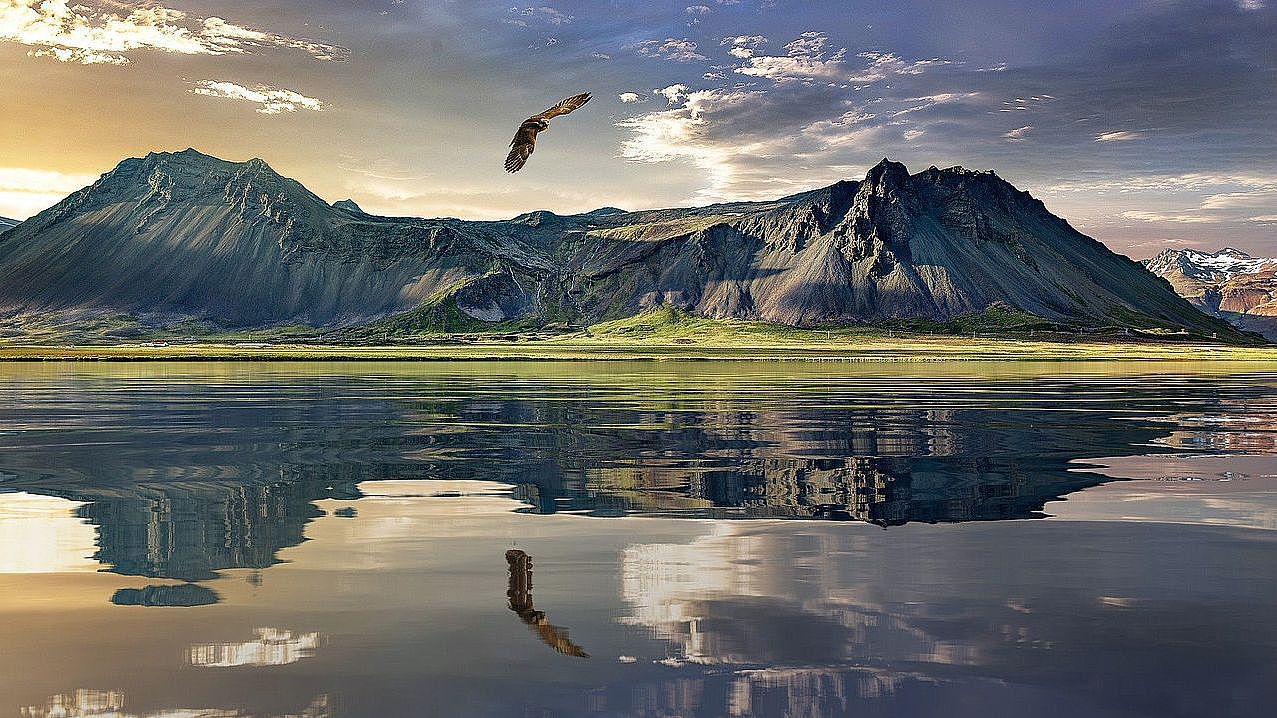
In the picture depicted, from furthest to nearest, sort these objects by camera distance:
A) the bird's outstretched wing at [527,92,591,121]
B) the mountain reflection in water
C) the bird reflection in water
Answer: the bird's outstretched wing at [527,92,591,121] < the mountain reflection in water < the bird reflection in water

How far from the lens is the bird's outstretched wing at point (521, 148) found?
1296 inches

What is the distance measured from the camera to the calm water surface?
10.4 m

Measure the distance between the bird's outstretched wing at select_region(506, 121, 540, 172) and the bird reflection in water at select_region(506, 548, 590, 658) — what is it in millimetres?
18406

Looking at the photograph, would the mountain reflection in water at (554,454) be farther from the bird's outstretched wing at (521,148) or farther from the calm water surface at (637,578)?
the bird's outstretched wing at (521,148)

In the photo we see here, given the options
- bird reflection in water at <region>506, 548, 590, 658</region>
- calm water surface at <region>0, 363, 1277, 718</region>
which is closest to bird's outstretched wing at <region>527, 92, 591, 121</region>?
calm water surface at <region>0, 363, 1277, 718</region>

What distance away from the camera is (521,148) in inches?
1308

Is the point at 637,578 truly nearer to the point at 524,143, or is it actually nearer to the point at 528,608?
the point at 528,608

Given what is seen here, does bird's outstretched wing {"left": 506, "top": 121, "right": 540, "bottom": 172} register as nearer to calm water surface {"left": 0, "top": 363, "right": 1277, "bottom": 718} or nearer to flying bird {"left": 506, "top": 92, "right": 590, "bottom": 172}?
flying bird {"left": 506, "top": 92, "right": 590, "bottom": 172}

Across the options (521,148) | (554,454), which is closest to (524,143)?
(521,148)

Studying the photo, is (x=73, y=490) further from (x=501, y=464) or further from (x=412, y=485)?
(x=501, y=464)

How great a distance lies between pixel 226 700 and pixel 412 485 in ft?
50.9

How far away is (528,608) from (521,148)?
2213 centimetres

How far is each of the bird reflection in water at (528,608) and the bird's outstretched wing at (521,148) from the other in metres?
18.4

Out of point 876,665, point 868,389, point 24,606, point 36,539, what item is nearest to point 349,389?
point 868,389
